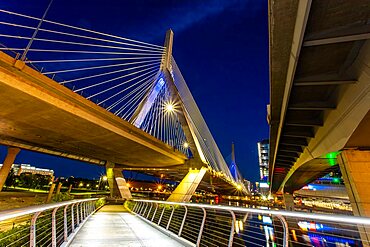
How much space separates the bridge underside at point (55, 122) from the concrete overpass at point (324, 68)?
473 inches

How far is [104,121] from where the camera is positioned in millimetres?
17266

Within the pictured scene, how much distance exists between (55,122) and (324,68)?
54.7ft

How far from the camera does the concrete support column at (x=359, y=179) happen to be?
8633 mm

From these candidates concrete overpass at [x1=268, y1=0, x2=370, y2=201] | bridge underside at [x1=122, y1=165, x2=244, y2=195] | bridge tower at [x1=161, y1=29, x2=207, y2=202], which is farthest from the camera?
bridge underside at [x1=122, y1=165, x2=244, y2=195]

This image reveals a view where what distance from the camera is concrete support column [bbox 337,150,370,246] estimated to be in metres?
8.63

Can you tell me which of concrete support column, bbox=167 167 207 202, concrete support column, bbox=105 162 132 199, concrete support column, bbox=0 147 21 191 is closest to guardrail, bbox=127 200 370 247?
→ concrete support column, bbox=167 167 207 202

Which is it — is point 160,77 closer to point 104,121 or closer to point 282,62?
point 104,121

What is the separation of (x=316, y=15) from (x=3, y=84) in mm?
13043

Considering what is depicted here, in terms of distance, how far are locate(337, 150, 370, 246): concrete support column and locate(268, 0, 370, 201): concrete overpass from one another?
17 cm

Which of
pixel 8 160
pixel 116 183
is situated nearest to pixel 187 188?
pixel 116 183

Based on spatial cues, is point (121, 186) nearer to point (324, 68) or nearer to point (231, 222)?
point (231, 222)

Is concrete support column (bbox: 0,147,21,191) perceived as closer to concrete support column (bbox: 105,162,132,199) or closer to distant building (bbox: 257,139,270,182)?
concrete support column (bbox: 105,162,132,199)

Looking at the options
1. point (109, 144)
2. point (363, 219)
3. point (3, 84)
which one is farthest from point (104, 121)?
point (363, 219)

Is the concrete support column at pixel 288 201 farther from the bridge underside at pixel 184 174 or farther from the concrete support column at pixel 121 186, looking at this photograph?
the concrete support column at pixel 121 186
